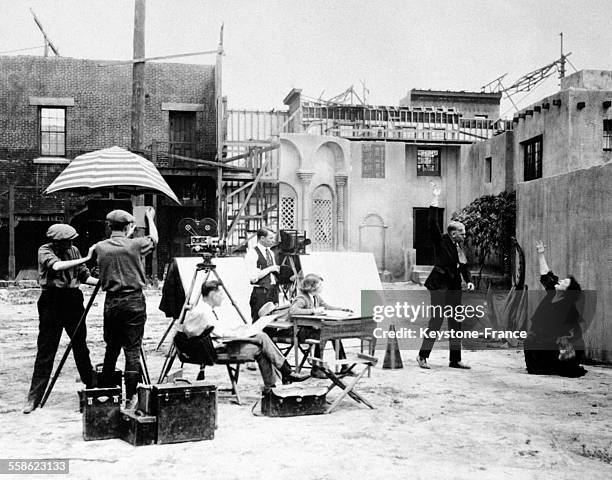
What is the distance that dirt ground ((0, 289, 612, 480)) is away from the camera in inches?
205

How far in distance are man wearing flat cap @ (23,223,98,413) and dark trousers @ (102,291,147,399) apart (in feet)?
1.36

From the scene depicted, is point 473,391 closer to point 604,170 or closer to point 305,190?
point 604,170

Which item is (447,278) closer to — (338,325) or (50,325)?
(338,325)

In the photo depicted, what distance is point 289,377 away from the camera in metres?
7.56

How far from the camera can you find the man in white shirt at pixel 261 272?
9.75 metres

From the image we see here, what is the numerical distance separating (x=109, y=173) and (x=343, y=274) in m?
5.42

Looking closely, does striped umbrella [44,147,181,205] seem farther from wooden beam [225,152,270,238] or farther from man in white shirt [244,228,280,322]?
wooden beam [225,152,270,238]

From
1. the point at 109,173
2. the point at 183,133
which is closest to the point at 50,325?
the point at 109,173

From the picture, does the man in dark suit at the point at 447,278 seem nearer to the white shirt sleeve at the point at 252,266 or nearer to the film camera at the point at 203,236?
the white shirt sleeve at the point at 252,266

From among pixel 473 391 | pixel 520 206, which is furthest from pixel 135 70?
pixel 473 391

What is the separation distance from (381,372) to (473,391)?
1417mm

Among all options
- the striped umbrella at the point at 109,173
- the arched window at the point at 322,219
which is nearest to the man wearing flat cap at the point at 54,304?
the striped umbrella at the point at 109,173

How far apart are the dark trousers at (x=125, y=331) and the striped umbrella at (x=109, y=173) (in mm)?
1622

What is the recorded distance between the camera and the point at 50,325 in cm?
686
